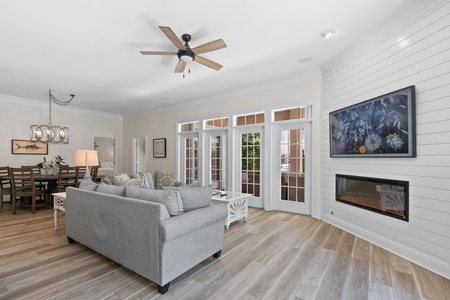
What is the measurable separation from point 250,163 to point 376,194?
258 cm

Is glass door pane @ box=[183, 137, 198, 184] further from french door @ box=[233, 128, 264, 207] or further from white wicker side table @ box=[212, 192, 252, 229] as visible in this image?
white wicker side table @ box=[212, 192, 252, 229]

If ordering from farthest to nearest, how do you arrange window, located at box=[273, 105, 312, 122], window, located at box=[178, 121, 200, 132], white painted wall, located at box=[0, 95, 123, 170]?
1. window, located at box=[178, 121, 200, 132]
2. white painted wall, located at box=[0, 95, 123, 170]
3. window, located at box=[273, 105, 312, 122]

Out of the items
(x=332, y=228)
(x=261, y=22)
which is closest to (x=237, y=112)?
(x=261, y=22)

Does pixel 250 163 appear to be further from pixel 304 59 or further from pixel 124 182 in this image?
pixel 124 182

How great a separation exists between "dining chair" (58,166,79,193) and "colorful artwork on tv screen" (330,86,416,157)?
554 cm

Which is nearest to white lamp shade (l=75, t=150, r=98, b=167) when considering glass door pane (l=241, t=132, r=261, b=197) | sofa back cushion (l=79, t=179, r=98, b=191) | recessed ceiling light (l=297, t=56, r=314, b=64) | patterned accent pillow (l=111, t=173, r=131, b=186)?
patterned accent pillow (l=111, t=173, r=131, b=186)

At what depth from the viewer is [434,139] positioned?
2309mm

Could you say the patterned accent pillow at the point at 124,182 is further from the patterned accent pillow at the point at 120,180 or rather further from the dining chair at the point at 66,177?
the dining chair at the point at 66,177

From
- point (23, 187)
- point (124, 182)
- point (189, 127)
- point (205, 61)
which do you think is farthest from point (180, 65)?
point (23, 187)

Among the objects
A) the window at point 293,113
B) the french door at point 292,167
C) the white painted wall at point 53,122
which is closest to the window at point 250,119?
the window at point 293,113

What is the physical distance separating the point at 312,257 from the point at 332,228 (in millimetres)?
1244

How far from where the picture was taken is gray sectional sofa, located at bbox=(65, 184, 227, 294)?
1.92m

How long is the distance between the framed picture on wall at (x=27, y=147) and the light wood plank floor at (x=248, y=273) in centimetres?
354

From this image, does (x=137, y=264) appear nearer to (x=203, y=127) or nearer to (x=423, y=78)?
(x=423, y=78)
